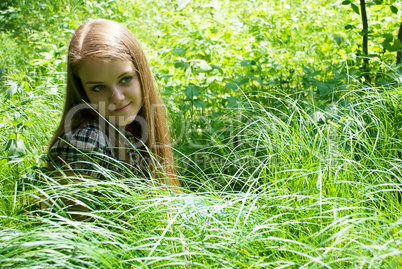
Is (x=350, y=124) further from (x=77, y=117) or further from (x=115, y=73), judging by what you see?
(x=77, y=117)

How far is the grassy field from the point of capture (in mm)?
1016

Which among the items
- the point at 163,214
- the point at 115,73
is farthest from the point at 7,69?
the point at 163,214

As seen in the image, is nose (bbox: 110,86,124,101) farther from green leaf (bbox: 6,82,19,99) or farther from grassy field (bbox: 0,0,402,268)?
green leaf (bbox: 6,82,19,99)

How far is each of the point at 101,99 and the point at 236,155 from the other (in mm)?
655

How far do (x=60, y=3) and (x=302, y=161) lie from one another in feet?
12.9

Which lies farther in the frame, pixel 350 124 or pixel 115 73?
pixel 350 124

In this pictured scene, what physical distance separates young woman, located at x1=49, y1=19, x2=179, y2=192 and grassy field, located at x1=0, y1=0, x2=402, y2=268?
123 millimetres

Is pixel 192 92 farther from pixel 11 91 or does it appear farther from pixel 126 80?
pixel 11 91

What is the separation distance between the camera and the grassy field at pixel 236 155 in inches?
40.0

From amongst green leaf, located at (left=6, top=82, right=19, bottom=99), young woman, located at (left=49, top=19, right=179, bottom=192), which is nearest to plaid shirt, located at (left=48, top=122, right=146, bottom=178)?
young woman, located at (left=49, top=19, right=179, bottom=192)

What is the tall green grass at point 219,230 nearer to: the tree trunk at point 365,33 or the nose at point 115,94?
the nose at point 115,94

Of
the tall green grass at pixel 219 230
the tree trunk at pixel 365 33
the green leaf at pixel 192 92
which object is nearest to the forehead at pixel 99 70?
the tall green grass at pixel 219 230

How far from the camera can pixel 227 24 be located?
12.4 feet

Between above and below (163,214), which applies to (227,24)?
above
